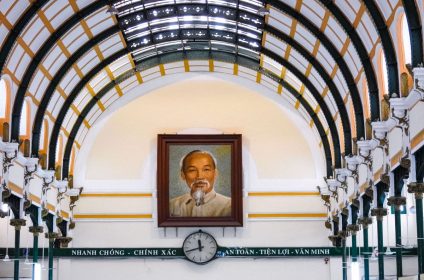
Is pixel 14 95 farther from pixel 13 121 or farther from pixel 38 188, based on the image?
pixel 38 188

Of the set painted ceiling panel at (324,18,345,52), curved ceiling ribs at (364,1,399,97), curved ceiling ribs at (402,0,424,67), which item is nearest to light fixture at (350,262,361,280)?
painted ceiling panel at (324,18,345,52)

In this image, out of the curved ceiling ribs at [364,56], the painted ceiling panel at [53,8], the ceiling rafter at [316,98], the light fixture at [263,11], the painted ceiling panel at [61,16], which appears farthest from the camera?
the ceiling rafter at [316,98]

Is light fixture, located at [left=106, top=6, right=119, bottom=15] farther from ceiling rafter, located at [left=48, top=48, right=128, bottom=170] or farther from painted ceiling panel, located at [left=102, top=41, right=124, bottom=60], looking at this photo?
ceiling rafter, located at [left=48, top=48, right=128, bottom=170]


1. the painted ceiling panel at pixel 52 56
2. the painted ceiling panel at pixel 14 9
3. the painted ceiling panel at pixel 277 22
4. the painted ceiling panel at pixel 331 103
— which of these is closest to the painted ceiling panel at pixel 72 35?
the painted ceiling panel at pixel 52 56

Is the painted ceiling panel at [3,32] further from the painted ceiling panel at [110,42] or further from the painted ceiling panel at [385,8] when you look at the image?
the painted ceiling panel at [385,8]

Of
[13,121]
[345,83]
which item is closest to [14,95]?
[13,121]

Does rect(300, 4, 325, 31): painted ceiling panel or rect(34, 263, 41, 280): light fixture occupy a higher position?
rect(300, 4, 325, 31): painted ceiling panel

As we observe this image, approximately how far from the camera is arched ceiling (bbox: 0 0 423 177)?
1405 inches

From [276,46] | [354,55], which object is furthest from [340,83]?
[354,55]

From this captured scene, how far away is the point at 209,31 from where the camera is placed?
49.9 metres

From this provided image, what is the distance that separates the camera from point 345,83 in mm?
43938

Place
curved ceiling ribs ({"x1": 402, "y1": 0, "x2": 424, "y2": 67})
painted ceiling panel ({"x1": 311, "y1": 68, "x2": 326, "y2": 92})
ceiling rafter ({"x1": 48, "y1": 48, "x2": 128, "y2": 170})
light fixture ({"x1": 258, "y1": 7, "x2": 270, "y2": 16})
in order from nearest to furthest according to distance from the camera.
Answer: curved ceiling ribs ({"x1": 402, "y1": 0, "x2": 424, "y2": 67})
light fixture ({"x1": 258, "y1": 7, "x2": 270, "y2": 16})
painted ceiling panel ({"x1": 311, "y1": 68, "x2": 326, "y2": 92})
ceiling rafter ({"x1": 48, "y1": 48, "x2": 128, "y2": 170})

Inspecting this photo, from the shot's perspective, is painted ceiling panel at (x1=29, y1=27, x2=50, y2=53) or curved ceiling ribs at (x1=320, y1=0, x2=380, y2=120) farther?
painted ceiling panel at (x1=29, y1=27, x2=50, y2=53)

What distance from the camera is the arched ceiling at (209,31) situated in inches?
1405
